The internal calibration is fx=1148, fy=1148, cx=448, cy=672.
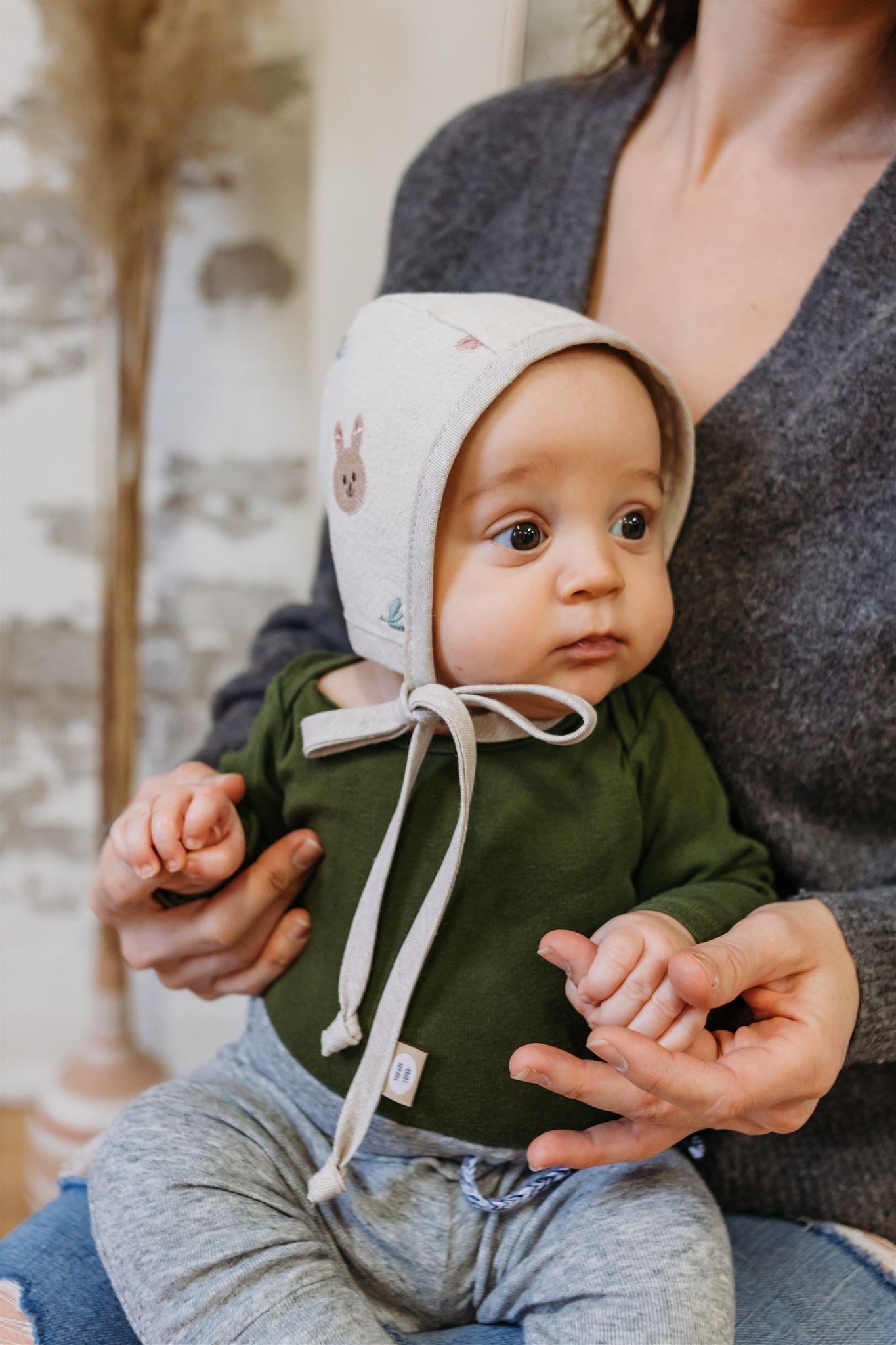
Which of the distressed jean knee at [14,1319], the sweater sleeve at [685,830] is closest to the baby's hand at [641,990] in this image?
the sweater sleeve at [685,830]

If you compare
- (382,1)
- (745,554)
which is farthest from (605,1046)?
(382,1)

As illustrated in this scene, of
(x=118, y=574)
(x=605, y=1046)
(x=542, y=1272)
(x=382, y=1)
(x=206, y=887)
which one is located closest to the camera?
(x=605, y=1046)

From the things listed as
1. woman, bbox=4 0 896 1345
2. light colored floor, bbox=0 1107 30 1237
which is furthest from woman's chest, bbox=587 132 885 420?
light colored floor, bbox=0 1107 30 1237

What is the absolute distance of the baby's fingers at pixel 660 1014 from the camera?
0.73 m

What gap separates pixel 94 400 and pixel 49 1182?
1255mm

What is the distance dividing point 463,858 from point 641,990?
0.63ft

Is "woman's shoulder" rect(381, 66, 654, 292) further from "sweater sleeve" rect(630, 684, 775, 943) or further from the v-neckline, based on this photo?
"sweater sleeve" rect(630, 684, 775, 943)

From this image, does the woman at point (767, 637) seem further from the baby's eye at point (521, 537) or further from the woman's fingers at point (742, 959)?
the baby's eye at point (521, 537)

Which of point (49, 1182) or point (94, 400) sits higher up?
point (94, 400)

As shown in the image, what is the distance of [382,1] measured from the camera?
5.10ft

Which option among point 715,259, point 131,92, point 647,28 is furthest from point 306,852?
point 131,92

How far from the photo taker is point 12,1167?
2.02 meters

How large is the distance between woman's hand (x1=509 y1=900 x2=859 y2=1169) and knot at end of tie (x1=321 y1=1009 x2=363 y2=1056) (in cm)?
17

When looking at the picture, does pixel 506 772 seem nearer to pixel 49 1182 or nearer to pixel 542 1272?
pixel 542 1272
